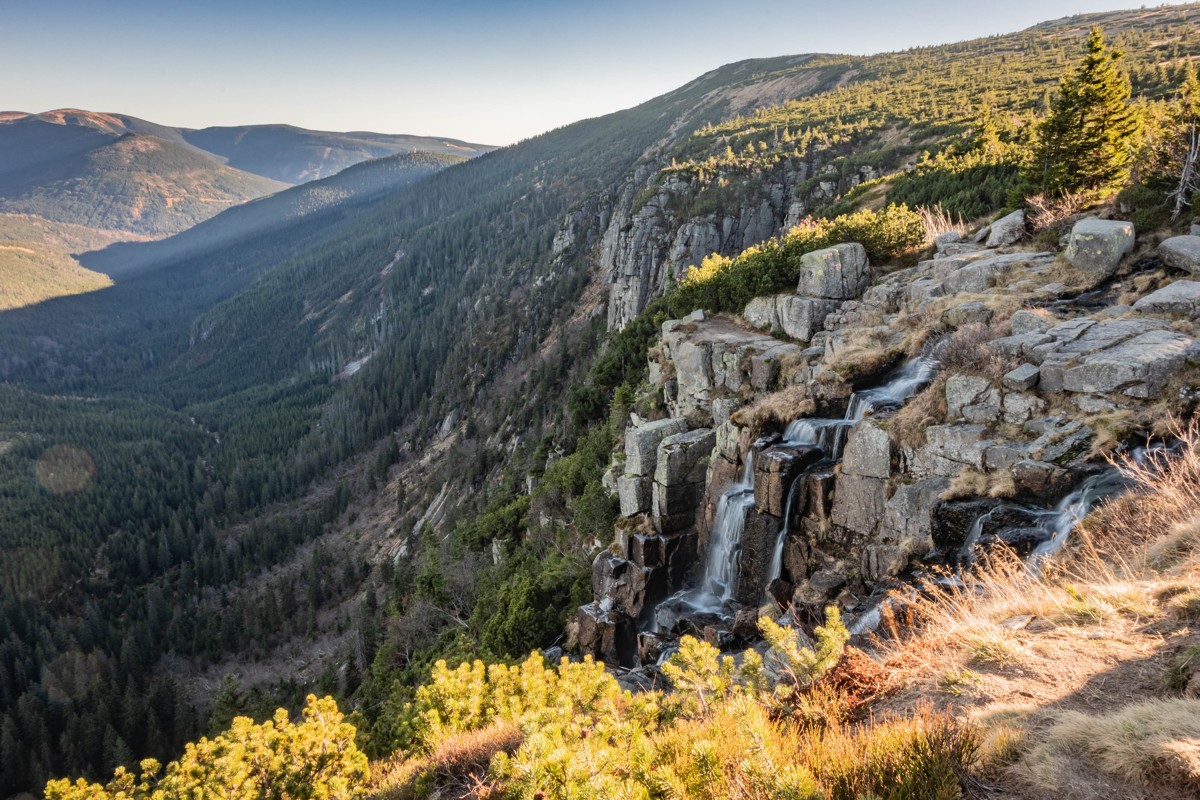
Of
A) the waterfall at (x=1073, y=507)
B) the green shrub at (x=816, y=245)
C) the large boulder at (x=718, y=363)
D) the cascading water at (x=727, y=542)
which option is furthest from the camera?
the green shrub at (x=816, y=245)

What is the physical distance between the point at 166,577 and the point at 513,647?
367 feet

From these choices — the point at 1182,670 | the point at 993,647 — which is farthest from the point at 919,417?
the point at 1182,670

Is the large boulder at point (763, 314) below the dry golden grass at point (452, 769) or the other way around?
the other way around

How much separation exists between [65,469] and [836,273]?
179 meters

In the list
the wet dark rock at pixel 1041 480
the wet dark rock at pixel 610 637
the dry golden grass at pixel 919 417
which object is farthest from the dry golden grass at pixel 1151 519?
the wet dark rock at pixel 610 637

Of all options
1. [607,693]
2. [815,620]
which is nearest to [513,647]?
[815,620]

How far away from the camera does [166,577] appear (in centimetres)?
10850

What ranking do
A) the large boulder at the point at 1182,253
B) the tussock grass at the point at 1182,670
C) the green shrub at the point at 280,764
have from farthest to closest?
the large boulder at the point at 1182,253, the green shrub at the point at 280,764, the tussock grass at the point at 1182,670

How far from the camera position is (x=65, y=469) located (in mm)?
140750

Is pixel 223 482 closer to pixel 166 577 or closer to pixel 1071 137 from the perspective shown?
pixel 166 577

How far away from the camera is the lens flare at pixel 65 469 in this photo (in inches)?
5261

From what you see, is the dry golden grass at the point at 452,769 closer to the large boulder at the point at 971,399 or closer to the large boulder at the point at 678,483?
the large boulder at the point at 971,399

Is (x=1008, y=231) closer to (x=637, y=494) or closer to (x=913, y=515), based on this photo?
(x=913, y=515)

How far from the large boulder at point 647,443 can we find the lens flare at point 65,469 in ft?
515
